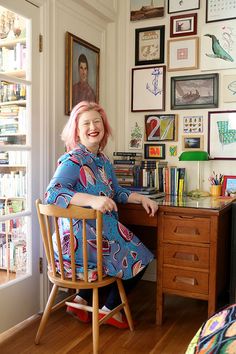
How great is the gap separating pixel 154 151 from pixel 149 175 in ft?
0.87

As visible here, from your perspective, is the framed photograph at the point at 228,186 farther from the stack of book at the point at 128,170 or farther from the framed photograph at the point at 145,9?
the framed photograph at the point at 145,9

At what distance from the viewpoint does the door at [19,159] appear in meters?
2.28

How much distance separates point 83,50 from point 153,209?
4.43 feet

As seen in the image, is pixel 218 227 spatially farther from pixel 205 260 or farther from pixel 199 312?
pixel 199 312

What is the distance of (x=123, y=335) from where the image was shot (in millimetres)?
2297

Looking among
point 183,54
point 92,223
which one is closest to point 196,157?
point 183,54

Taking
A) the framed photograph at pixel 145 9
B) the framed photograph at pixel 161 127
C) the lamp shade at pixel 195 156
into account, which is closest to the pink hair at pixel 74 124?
the lamp shade at pixel 195 156

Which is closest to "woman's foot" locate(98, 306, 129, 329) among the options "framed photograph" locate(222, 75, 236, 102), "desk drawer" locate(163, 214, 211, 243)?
"desk drawer" locate(163, 214, 211, 243)

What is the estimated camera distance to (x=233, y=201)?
266 cm

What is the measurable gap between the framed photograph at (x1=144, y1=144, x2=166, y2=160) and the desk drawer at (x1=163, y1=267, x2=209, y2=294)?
1059 millimetres

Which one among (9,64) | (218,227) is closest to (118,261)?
(218,227)

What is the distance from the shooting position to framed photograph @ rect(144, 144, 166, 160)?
10.4 ft

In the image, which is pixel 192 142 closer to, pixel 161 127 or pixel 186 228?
pixel 161 127

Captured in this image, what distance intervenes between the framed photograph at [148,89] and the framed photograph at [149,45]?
7 cm
